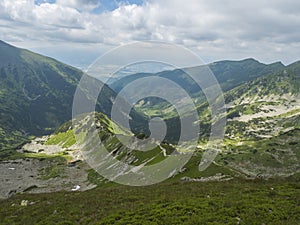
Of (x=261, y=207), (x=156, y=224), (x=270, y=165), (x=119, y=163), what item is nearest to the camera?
(x=156, y=224)

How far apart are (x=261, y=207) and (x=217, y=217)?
5.98 m

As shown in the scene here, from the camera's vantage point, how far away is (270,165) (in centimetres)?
17662

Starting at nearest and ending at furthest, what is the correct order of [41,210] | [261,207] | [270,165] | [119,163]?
[261,207] → [41,210] → [119,163] → [270,165]

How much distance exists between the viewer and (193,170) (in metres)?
87.0

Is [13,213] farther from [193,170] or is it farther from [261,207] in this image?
[193,170]

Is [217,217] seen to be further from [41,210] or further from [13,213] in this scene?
[13,213]

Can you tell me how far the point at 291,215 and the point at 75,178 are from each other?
14726 centimetres

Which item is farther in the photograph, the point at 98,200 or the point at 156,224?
the point at 98,200

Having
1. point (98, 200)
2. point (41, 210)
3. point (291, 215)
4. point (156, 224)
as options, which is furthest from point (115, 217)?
point (291, 215)

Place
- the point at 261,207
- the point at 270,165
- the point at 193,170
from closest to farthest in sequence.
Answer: the point at 261,207
the point at 193,170
the point at 270,165

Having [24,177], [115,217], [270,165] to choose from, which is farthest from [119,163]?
[115,217]

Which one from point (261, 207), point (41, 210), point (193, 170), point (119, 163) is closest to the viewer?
point (261, 207)

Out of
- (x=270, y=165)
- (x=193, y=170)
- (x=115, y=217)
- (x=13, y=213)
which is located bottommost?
(x=270, y=165)

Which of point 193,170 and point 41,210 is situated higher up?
point 41,210
